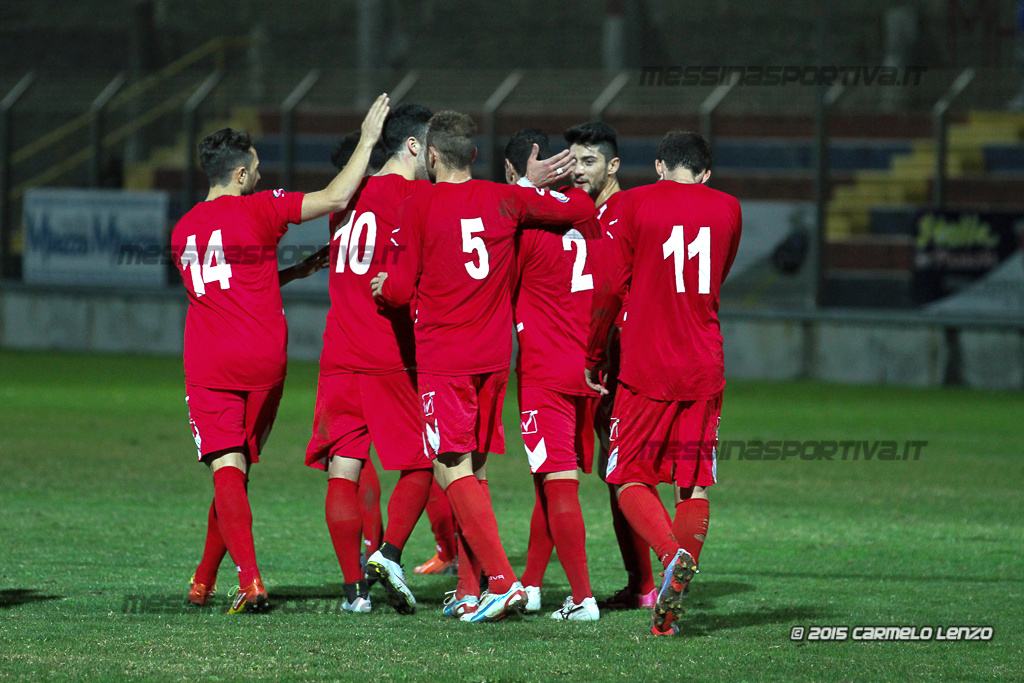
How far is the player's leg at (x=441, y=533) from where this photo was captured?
6.73 meters

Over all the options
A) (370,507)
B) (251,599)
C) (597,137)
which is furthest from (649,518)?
(597,137)

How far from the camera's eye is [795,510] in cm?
862

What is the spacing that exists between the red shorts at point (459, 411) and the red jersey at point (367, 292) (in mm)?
388

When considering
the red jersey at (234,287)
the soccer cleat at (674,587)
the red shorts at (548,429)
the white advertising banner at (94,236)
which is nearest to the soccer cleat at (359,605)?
the red shorts at (548,429)

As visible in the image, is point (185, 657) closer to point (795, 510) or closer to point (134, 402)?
point (795, 510)

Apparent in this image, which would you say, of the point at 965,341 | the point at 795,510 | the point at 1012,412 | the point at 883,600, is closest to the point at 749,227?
the point at 965,341

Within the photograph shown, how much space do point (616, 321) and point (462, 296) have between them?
2.83 feet

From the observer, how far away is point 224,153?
584 centimetres

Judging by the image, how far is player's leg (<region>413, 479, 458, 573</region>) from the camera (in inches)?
265

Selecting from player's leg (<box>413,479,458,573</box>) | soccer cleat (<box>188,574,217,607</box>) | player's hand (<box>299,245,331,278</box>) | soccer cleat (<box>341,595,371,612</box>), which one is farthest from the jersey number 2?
soccer cleat (<box>188,574,217,607</box>)

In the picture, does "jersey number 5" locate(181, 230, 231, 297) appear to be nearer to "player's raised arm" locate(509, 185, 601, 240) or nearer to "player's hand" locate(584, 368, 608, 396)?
"player's raised arm" locate(509, 185, 601, 240)

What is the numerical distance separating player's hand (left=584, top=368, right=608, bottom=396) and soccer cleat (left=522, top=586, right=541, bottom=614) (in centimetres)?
90

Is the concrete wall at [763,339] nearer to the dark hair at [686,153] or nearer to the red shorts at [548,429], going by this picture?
the dark hair at [686,153]

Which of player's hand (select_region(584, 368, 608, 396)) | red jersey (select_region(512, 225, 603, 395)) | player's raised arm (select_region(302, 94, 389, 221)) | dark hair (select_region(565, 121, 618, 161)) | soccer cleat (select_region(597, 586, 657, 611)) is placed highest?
dark hair (select_region(565, 121, 618, 161))
